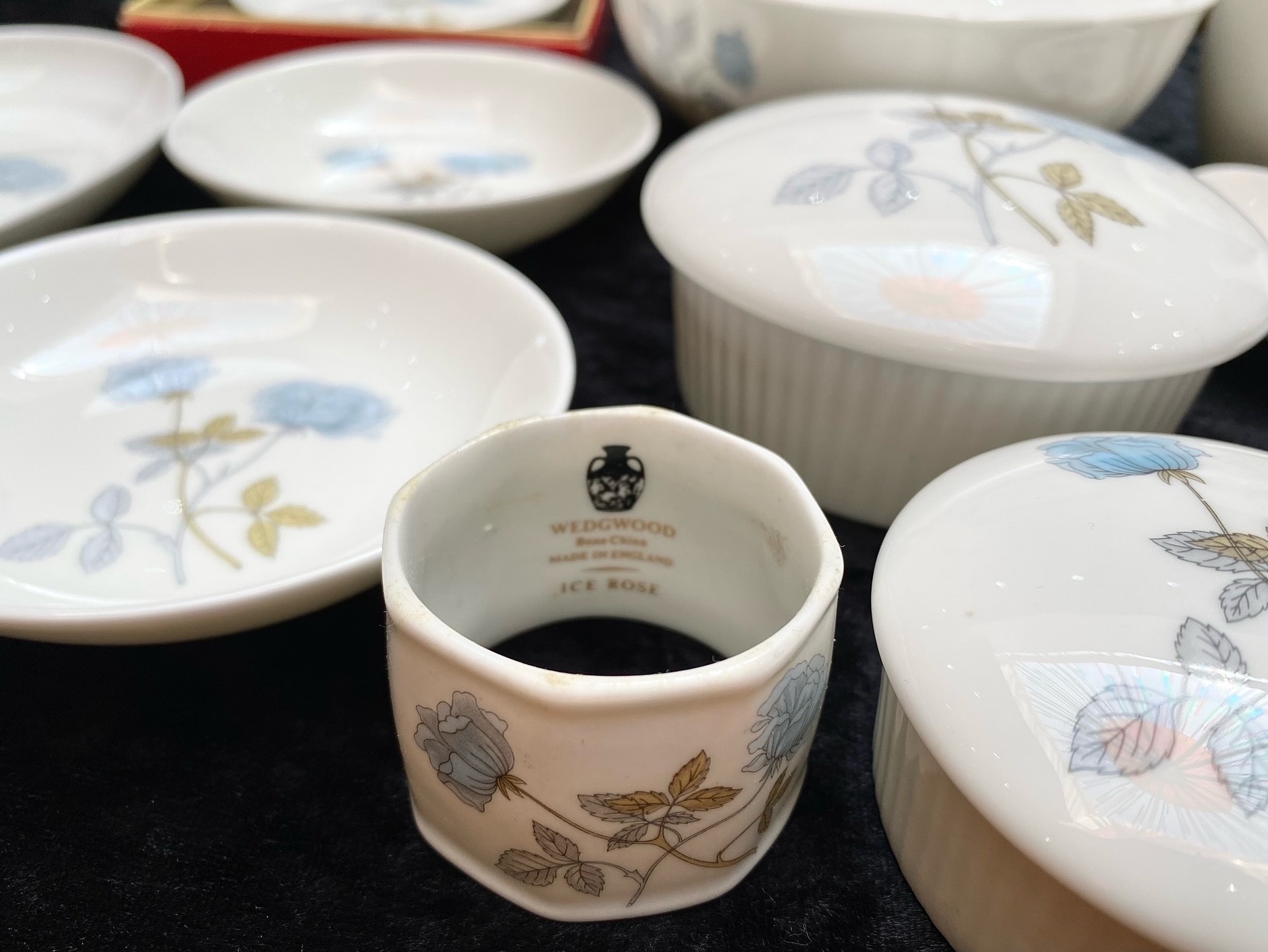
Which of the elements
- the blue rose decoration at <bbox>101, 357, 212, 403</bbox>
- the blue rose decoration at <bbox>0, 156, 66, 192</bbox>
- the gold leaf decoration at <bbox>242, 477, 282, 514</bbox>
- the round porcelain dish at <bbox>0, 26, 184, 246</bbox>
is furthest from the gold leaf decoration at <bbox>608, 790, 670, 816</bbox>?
the blue rose decoration at <bbox>0, 156, 66, 192</bbox>

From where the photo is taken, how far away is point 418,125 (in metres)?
0.72

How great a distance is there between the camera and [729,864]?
0.30m

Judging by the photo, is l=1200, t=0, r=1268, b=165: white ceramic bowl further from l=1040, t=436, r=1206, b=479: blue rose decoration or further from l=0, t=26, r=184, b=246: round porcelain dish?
l=0, t=26, r=184, b=246: round porcelain dish

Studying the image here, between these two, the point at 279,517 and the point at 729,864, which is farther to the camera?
the point at 279,517

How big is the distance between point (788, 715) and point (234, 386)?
1.14 feet

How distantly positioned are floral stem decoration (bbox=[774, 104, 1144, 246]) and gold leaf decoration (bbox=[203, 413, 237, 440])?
277 mm

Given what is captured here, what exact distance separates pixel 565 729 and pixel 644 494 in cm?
12

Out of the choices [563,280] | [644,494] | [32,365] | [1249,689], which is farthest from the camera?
[563,280]

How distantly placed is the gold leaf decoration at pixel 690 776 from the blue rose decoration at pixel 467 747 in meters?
0.04

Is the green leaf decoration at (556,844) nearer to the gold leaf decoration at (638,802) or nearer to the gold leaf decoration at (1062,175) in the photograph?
the gold leaf decoration at (638,802)

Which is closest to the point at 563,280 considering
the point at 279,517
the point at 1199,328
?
the point at 279,517

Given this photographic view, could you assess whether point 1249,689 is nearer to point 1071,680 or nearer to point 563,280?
point 1071,680

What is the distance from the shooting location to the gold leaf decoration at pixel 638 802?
26 centimetres

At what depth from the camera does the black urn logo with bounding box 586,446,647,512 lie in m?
0.34
